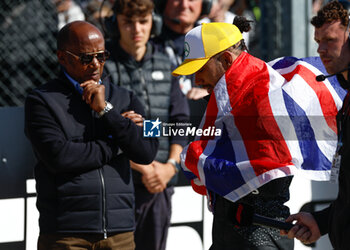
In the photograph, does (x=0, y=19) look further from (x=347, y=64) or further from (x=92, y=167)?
(x=347, y=64)

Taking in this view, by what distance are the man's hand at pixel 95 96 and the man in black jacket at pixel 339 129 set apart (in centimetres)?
112

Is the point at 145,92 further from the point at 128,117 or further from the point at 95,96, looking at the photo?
the point at 95,96

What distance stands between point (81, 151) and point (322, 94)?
3.81 ft

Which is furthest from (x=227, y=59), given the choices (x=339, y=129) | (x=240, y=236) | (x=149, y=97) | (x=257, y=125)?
(x=149, y=97)

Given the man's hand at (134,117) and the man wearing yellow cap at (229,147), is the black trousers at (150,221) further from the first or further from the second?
the man wearing yellow cap at (229,147)

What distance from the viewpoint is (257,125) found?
2627mm

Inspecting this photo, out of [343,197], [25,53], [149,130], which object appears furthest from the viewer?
[25,53]

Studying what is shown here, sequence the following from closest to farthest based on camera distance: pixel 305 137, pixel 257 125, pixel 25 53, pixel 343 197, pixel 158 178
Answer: pixel 343 197 → pixel 257 125 → pixel 305 137 → pixel 158 178 → pixel 25 53

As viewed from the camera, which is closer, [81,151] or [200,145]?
[200,145]

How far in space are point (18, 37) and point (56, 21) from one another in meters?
0.33

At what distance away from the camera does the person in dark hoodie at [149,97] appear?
13.4 feet

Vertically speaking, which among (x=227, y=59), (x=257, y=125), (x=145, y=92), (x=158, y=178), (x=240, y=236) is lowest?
(x=158, y=178)

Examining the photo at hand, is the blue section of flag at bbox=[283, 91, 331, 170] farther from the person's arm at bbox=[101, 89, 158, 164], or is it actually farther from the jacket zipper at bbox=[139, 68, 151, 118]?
the jacket zipper at bbox=[139, 68, 151, 118]

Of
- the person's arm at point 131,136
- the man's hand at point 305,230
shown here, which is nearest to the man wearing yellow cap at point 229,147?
the man's hand at point 305,230
